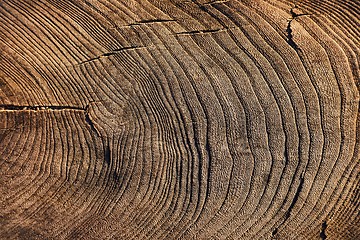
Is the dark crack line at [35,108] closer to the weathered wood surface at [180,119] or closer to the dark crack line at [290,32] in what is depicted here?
the weathered wood surface at [180,119]

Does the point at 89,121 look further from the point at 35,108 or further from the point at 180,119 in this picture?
the point at 180,119

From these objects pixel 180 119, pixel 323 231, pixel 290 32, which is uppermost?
pixel 290 32

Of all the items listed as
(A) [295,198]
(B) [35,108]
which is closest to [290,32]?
(A) [295,198]

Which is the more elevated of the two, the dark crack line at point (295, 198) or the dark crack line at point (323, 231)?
the dark crack line at point (295, 198)

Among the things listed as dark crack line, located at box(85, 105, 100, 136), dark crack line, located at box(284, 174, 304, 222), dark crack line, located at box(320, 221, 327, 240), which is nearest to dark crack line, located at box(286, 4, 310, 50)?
dark crack line, located at box(284, 174, 304, 222)

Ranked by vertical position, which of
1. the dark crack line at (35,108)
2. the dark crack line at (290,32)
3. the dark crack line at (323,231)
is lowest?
the dark crack line at (323,231)

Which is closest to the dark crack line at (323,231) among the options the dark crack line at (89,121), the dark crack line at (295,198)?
the dark crack line at (295,198)

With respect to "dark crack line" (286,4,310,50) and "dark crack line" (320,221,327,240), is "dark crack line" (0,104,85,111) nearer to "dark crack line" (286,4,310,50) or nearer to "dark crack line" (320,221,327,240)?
"dark crack line" (286,4,310,50)

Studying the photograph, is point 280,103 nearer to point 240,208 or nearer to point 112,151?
point 240,208
